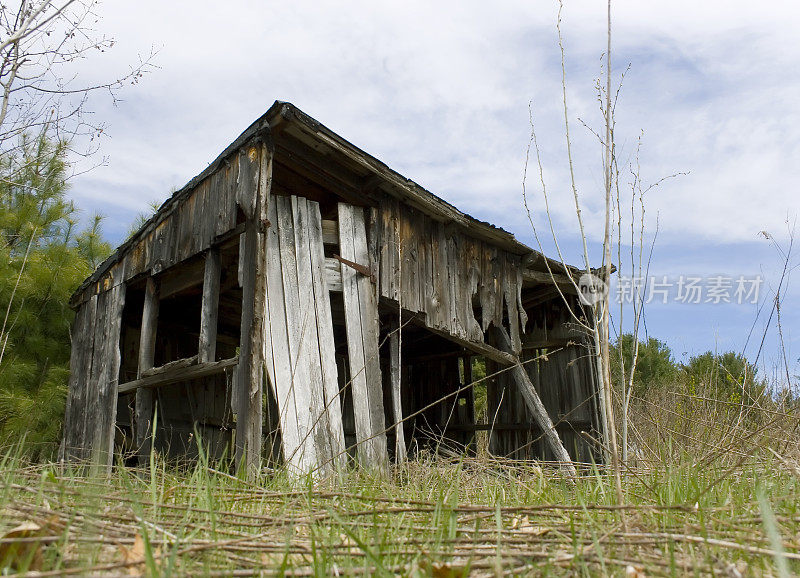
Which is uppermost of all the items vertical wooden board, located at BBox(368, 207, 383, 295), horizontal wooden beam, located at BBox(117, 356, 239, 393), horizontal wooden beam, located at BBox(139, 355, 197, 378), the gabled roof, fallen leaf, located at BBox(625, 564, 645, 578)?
the gabled roof

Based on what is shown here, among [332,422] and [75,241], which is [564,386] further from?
[75,241]

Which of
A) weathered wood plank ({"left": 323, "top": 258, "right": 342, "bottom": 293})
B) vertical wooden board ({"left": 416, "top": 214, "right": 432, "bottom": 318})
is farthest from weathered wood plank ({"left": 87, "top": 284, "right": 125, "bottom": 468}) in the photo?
vertical wooden board ({"left": 416, "top": 214, "right": 432, "bottom": 318})

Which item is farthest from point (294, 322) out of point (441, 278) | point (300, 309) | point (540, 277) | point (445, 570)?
point (445, 570)

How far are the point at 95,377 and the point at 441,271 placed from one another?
14.8 feet

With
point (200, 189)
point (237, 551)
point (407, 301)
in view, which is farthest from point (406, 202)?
point (237, 551)

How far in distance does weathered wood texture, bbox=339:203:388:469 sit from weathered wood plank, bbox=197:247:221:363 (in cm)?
126

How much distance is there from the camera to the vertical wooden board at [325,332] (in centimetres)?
571

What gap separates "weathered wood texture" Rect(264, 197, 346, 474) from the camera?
556 cm

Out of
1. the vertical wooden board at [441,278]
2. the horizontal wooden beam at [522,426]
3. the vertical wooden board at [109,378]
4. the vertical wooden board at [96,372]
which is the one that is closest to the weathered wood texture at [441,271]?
the vertical wooden board at [441,278]

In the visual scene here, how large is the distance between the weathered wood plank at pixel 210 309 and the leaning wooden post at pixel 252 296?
2.44ft

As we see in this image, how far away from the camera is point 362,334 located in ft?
20.7

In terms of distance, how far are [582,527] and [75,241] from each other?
1223cm

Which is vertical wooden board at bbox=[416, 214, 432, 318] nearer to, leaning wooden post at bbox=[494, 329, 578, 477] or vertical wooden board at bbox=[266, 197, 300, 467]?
leaning wooden post at bbox=[494, 329, 578, 477]

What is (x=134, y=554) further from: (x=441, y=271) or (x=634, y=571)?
(x=441, y=271)
